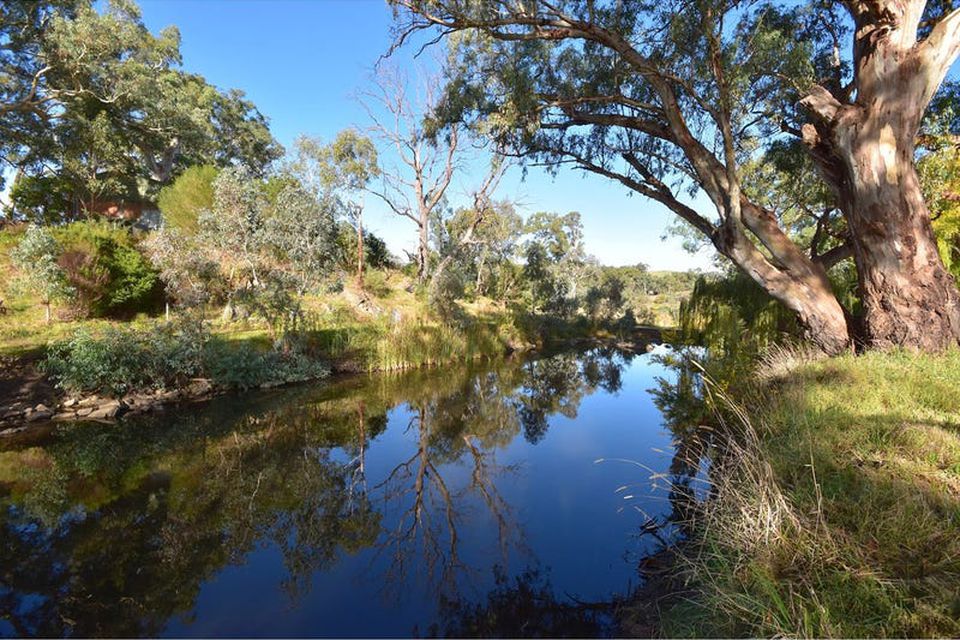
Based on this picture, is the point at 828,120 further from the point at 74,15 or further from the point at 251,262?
the point at 74,15

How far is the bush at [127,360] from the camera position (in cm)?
749

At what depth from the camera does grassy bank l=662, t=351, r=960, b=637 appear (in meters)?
2.06

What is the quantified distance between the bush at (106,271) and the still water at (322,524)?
21.5ft

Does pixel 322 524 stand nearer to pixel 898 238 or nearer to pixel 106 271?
pixel 898 238

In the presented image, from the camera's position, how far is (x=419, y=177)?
66.2 ft

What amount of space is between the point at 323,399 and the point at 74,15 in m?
16.2

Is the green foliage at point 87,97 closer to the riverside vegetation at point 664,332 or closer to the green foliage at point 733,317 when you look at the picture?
the riverside vegetation at point 664,332

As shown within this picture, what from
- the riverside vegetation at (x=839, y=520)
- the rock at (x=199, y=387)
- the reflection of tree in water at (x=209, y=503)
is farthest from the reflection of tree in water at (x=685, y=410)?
the rock at (x=199, y=387)

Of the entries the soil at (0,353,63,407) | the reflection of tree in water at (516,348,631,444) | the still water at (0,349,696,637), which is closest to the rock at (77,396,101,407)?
the soil at (0,353,63,407)

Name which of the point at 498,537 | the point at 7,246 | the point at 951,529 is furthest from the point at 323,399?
the point at 7,246

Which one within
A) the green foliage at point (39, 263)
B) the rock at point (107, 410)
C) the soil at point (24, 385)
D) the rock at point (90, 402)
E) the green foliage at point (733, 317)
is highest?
the green foliage at point (39, 263)

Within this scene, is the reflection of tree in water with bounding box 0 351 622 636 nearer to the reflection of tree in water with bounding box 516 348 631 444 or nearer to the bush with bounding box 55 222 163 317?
the reflection of tree in water with bounding box 516 348 631 444

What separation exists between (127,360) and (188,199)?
39.5 ft

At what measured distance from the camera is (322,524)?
14.7ft
